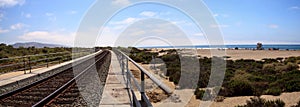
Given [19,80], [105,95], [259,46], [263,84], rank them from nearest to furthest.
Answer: [105,95] → [19,80] → [263,84] → [259,46]

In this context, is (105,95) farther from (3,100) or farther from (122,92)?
(3,100)

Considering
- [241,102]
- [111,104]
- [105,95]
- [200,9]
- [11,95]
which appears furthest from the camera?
[200,9]

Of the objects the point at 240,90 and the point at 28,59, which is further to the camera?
the point at 28,59

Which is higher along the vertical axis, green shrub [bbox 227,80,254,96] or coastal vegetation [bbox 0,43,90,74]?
coastal vegetation [bbox 0,43,90,74]

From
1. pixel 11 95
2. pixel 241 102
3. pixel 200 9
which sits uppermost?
pixel 200 9

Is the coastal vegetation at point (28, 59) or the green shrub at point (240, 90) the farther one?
the coastal vegetation at point (28, 59)

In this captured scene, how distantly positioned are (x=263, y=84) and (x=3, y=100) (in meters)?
13.1

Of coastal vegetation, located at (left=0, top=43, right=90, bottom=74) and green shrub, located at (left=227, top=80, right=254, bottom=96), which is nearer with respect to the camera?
green shrub, located at (left=227, top=80, right=254, bottom=96)

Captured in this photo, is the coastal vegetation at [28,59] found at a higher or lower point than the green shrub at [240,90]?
higher

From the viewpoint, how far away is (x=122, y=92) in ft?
29.6

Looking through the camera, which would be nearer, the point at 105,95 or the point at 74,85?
the point at 105,95

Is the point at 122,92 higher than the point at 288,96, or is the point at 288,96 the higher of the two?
the point at 122,92

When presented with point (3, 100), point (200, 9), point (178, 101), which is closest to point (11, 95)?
point (3, 100)

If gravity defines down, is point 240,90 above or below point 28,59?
below
